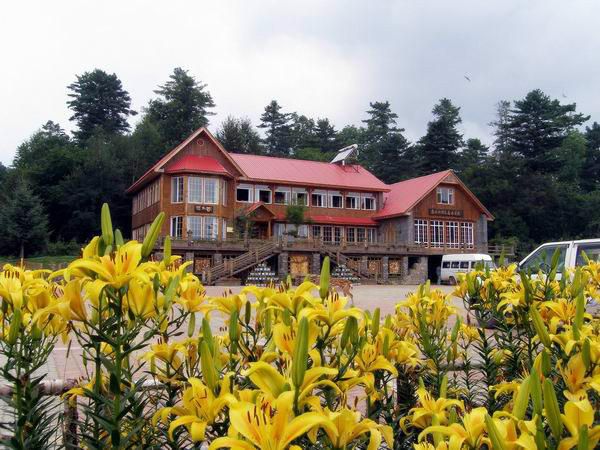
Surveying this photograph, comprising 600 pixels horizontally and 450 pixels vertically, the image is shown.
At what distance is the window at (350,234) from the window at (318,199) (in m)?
2.75

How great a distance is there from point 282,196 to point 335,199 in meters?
4.30

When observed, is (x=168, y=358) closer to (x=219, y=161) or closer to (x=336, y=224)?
(x=219, y=161)

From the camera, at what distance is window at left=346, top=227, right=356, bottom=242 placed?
4103 centimetres

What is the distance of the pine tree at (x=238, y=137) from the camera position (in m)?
59.4

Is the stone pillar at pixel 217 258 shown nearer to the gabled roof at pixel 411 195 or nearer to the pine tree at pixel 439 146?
the gabled roof at pixel 411 195

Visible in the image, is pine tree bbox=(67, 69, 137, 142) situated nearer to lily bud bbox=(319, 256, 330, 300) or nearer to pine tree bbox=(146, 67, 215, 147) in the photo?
pine tree bbox=(146, 67, 215, 147)

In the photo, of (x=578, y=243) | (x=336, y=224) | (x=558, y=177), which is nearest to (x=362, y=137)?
(x=558, y=177)

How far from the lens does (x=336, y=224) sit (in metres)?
40.1

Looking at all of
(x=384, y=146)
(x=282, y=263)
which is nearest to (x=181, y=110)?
(x=384, y=146)

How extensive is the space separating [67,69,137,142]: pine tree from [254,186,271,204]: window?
3285cm

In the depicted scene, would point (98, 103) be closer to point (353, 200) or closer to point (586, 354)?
point (353, 200)

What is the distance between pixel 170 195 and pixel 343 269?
12152mm

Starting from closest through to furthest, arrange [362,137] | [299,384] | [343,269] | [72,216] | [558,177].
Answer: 1. [299,384]
2. [343,269]
3. [72,216]
4. [558,177]
5. [362,137]

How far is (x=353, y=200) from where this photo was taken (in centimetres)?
4150
